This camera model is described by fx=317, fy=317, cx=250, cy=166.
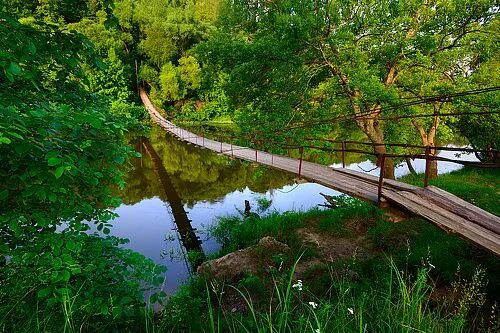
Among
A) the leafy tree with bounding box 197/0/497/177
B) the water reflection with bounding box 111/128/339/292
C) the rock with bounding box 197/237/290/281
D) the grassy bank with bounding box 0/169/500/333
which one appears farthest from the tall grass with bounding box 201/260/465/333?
the leafy tree with bounding box 197/0/497/177

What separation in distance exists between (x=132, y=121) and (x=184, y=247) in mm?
5894

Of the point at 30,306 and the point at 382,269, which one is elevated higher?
the point at 30,306

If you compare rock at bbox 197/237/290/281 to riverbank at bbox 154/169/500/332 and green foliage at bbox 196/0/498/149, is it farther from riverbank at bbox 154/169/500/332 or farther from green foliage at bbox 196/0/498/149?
green foliage at bbox 196/0/498/149

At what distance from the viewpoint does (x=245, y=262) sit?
6020mm

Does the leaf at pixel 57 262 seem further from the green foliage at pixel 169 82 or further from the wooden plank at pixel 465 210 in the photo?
the green foliage at pixel 169 82

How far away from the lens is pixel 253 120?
430 inches

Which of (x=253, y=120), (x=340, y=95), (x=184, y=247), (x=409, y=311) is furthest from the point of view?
(x=253, y=120)

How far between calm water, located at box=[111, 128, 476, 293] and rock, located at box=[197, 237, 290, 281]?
96 cm

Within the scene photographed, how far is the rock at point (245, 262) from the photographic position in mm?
5750

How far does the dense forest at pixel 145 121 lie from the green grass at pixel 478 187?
904 mm

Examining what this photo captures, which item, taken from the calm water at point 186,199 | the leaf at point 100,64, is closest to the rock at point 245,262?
the calm water at point 186,199

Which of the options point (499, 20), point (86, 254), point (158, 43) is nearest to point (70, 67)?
point (86, 254)

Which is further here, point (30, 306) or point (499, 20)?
point (499, 20)

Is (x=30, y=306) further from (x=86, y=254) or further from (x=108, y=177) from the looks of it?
(x=108, y=177)
